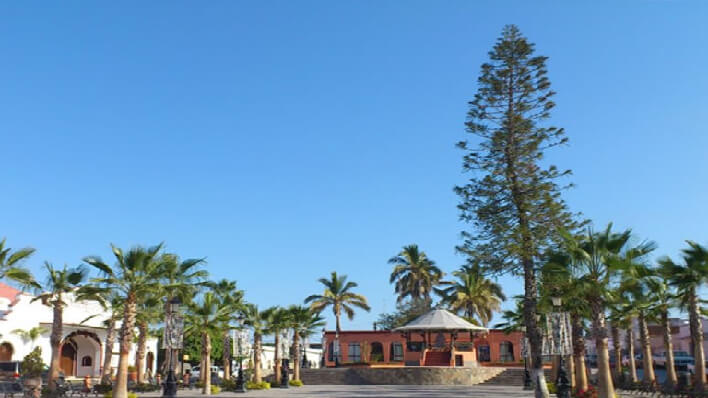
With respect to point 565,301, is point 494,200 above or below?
above

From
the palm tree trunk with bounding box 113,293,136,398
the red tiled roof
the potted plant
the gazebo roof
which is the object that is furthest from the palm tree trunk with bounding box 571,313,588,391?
the red tiled roof

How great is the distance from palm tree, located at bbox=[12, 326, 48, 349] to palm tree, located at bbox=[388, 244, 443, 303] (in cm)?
3852

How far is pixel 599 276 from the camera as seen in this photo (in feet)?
70.9

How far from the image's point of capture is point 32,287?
2677cm

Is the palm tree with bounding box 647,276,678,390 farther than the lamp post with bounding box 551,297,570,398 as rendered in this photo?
Yes

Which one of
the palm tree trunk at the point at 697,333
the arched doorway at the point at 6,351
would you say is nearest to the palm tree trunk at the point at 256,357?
the arched doorway at the point at 6,351

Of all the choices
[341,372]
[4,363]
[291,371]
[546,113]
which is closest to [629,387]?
[546,113]

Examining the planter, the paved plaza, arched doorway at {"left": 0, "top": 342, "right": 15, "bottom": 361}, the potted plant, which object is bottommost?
the paved plaza

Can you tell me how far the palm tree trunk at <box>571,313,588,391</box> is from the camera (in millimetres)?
26719

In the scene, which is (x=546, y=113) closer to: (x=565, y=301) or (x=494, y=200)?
(x=494, y=200)

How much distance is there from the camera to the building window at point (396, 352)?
2361 inches

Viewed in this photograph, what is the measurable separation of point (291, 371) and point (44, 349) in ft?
57.9

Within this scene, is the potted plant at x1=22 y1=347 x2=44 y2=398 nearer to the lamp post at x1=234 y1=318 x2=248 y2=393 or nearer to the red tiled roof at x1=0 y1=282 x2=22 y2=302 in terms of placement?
the lamp post at x1=234 y1=318 x2=248 y2=393

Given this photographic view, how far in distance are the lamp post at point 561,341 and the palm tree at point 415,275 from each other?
44.5 meters
